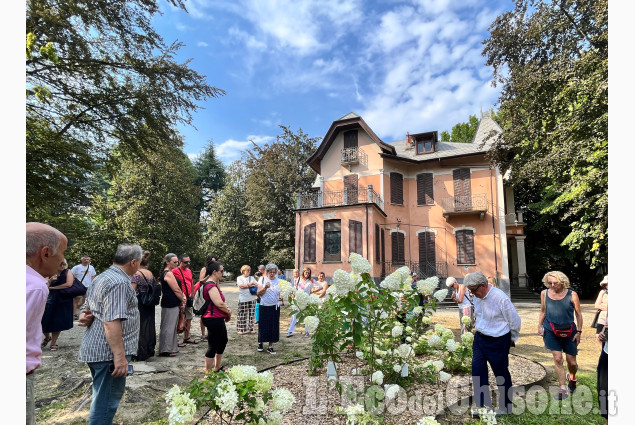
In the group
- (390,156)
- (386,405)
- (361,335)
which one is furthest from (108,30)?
(390,156)

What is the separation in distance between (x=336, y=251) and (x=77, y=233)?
12551 mm

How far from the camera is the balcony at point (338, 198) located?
20.4 metres

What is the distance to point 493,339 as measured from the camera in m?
3.84

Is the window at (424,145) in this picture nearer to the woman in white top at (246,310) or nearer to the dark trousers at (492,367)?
the woman in white top at (246,310)

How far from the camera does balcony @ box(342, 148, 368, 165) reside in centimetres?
2186

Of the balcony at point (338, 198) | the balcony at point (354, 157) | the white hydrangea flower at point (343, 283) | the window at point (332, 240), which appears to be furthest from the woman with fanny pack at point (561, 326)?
the balcony at point (354, 157)

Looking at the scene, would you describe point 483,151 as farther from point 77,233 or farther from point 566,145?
point 77,233

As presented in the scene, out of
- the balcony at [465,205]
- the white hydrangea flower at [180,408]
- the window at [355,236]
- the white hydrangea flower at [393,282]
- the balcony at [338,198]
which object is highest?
the balcony at [338,198]

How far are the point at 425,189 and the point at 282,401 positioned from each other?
21.2 meters

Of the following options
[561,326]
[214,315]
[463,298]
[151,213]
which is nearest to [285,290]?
[214,315]

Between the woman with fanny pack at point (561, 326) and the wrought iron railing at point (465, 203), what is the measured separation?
1617cm

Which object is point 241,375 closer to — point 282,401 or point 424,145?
point 282,401

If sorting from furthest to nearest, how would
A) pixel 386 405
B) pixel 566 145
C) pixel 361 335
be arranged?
pixel 566 145 → pixel 386 405 → pixel 361 335

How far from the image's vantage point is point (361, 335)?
3.26 m
